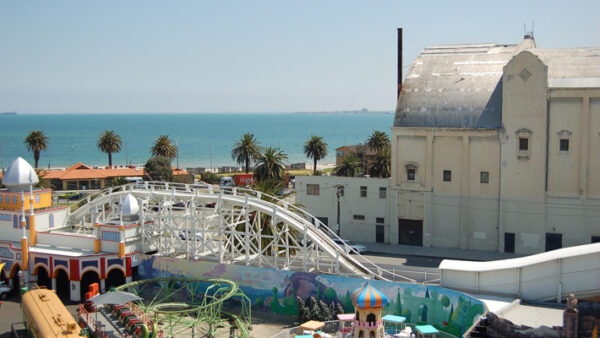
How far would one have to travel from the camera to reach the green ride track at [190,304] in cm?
3519

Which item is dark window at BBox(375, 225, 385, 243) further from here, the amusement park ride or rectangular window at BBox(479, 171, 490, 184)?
the amusement park ride

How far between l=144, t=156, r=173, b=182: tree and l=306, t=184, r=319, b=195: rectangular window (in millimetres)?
31089

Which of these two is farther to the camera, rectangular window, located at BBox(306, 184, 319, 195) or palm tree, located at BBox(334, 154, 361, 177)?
palm tree, located at BBox(334, 154, 361, 177)

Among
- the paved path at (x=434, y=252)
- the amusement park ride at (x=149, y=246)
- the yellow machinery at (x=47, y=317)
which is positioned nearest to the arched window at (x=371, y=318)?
the amusement park ride at (x=149, y=246)

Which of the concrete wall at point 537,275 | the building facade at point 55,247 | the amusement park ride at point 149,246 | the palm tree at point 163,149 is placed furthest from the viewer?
the palm tree at point 163,149

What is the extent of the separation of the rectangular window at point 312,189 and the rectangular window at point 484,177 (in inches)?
615

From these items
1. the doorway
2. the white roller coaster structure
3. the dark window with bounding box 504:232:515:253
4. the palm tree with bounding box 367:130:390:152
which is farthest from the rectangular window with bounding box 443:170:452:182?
the palm tree with bounding box 367:130:390:152

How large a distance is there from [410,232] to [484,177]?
851 cm

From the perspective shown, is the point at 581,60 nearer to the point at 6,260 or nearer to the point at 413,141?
the point at 413,141

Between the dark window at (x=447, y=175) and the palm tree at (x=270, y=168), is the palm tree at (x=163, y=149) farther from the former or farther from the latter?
the dark window at (x=447, y=175)

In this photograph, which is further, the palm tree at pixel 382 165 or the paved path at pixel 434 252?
the palm tree at pixel 382 165

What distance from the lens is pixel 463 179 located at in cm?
5425

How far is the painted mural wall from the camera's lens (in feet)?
111

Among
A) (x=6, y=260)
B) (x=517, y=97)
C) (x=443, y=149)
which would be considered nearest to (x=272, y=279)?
(x=6, y=260)
